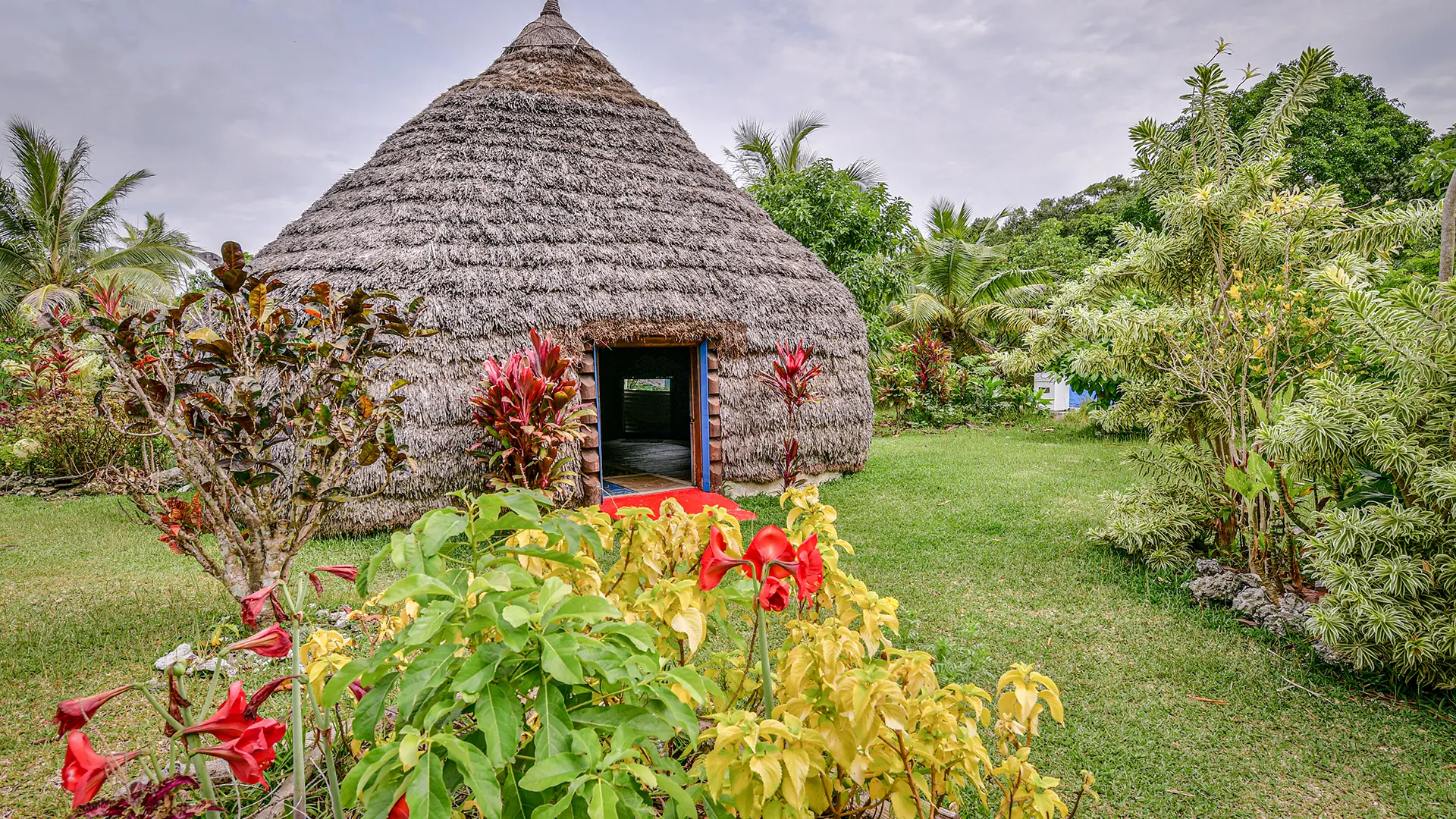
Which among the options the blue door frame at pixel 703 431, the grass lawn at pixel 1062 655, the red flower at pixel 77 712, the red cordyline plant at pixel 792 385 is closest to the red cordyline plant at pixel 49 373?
the grass lawn at pixel 1062 655

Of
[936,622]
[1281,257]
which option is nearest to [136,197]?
[936,622]

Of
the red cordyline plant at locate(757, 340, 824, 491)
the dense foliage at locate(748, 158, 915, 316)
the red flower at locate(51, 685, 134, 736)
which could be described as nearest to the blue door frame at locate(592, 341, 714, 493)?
the red cordyline plant at locate(757, 340, 824, 491)

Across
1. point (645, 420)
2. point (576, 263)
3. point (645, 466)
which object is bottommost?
point (645, 466)

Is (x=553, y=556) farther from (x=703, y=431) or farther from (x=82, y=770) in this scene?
(x=703, y=431)

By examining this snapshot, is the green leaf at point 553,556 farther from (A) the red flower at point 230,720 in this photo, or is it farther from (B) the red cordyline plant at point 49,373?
(B) the red cordyline plant at point 49,373

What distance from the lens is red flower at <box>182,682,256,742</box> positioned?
914 millimetres

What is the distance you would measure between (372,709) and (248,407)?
2.59m

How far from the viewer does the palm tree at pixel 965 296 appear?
14945 millimetres

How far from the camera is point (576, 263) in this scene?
5.86m

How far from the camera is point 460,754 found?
77cm

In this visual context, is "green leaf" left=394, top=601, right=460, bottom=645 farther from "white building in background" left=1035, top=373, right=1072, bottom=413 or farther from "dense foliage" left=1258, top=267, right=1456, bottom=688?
"white building in background" left=1035, top=373, right=1072, bottom=413

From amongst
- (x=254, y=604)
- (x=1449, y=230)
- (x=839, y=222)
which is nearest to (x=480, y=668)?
(x=254, y=604)

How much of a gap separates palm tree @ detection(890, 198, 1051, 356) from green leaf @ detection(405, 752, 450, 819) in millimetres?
14592

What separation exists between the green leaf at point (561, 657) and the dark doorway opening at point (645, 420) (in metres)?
5.54
